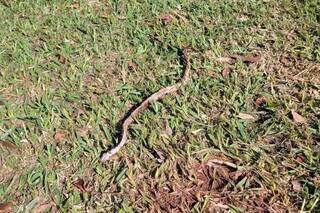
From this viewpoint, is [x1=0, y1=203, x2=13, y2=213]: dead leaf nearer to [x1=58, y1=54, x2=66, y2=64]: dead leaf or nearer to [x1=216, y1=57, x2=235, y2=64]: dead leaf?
[x1=58, y1=54, x2=66, y2=64]: dead leaf

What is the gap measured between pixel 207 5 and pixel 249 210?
217 cm

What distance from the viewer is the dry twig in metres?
2.53

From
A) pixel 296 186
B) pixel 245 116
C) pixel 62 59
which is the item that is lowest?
pixel 296 186

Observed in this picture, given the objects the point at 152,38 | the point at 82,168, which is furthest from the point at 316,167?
the point at 152,38

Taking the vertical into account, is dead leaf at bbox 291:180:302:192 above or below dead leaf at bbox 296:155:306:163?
below

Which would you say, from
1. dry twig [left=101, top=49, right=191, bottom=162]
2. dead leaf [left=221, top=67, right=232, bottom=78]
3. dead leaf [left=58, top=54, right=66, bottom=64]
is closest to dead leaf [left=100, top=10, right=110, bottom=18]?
dead leaf [left=58, top=54, right=66, bottom=64]

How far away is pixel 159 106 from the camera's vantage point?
2852mm

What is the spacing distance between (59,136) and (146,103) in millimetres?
584

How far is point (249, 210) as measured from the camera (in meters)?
2.25

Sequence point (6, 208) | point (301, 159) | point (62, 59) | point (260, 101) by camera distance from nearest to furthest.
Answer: point (6, 208), point (301, 159), point (260, 101), point (62, 59)

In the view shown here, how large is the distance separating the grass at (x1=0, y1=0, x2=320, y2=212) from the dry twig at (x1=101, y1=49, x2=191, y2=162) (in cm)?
4

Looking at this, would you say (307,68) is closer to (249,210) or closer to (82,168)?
(249,210)

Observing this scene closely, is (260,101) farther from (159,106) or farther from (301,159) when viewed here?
(159,106)

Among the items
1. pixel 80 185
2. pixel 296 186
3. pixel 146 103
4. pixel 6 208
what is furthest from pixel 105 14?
pixel 296 186
